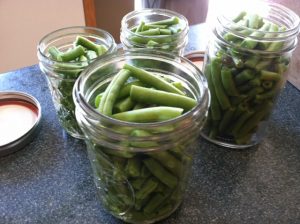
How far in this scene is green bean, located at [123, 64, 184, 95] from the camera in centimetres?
49

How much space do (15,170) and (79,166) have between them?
4.3 inches

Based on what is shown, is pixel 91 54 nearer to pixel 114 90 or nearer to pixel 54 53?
pixel 54 53

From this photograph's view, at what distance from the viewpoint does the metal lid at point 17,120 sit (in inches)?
24.6

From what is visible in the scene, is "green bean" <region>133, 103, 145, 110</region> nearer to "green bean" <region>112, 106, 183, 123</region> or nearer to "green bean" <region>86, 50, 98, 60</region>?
"green bean" <region>112, 106, 183, 123</region>

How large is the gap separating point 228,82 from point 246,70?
0.11 feet

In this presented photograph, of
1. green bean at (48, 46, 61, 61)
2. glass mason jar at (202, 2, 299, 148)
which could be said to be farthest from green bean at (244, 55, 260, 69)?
green bean at (48, 46, 61, 61)

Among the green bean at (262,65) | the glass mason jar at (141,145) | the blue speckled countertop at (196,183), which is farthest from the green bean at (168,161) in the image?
the green bean at (262,65)

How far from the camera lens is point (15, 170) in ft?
1.97

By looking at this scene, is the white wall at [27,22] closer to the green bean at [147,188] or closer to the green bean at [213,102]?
the green bean at [213,102]

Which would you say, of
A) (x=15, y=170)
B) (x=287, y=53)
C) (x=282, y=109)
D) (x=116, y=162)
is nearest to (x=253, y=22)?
(x=287, y=53)

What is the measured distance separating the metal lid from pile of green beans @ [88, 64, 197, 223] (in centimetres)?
20

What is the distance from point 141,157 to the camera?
1.44 ft

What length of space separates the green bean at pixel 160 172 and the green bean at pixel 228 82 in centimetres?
Result: 19

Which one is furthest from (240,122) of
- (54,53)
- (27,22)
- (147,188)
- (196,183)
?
(27,22)
